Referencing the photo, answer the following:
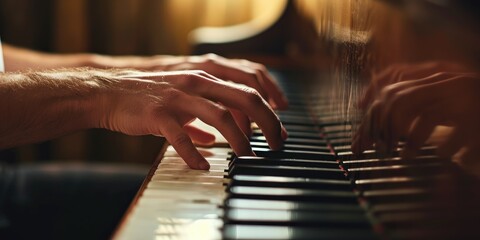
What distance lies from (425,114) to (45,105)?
57 centimetres

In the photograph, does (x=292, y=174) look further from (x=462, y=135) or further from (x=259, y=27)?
(x=259, y=27)

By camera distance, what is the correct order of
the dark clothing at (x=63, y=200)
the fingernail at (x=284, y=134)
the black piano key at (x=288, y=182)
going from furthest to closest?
the dark clothing at (x=63, y=200) < the fingernail at (x=284, y=134) < the black piano key at (x=288, y=182)

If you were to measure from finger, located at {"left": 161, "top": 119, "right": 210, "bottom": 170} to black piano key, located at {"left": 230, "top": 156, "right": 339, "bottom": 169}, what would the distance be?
0.05m

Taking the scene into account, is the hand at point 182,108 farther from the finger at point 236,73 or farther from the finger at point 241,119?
the finger at point 236,73

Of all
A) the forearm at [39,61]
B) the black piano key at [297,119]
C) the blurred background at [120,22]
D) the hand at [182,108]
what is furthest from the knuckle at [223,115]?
the blurred background at [120,22]

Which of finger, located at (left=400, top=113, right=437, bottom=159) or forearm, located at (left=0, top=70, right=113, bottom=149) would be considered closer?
finger, located at (left=400, top=113, right=437, bottom=159)

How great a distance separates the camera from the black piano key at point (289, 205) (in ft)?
2.44

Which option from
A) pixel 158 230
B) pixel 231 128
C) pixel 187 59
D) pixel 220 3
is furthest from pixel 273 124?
pixel 220 3

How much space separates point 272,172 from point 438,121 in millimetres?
278

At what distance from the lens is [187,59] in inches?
53.6

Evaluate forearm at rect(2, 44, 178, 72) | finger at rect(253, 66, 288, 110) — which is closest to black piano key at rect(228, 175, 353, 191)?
finger at rect(253, 66, 288, 110)

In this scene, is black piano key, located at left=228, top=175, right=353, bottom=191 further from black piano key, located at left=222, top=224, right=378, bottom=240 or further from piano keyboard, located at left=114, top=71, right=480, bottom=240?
black piano key, located at left=222, top=224, right=378, bottom=240

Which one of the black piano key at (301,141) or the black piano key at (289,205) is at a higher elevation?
the black piano key at (301,141)

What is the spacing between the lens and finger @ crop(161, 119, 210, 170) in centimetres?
90
